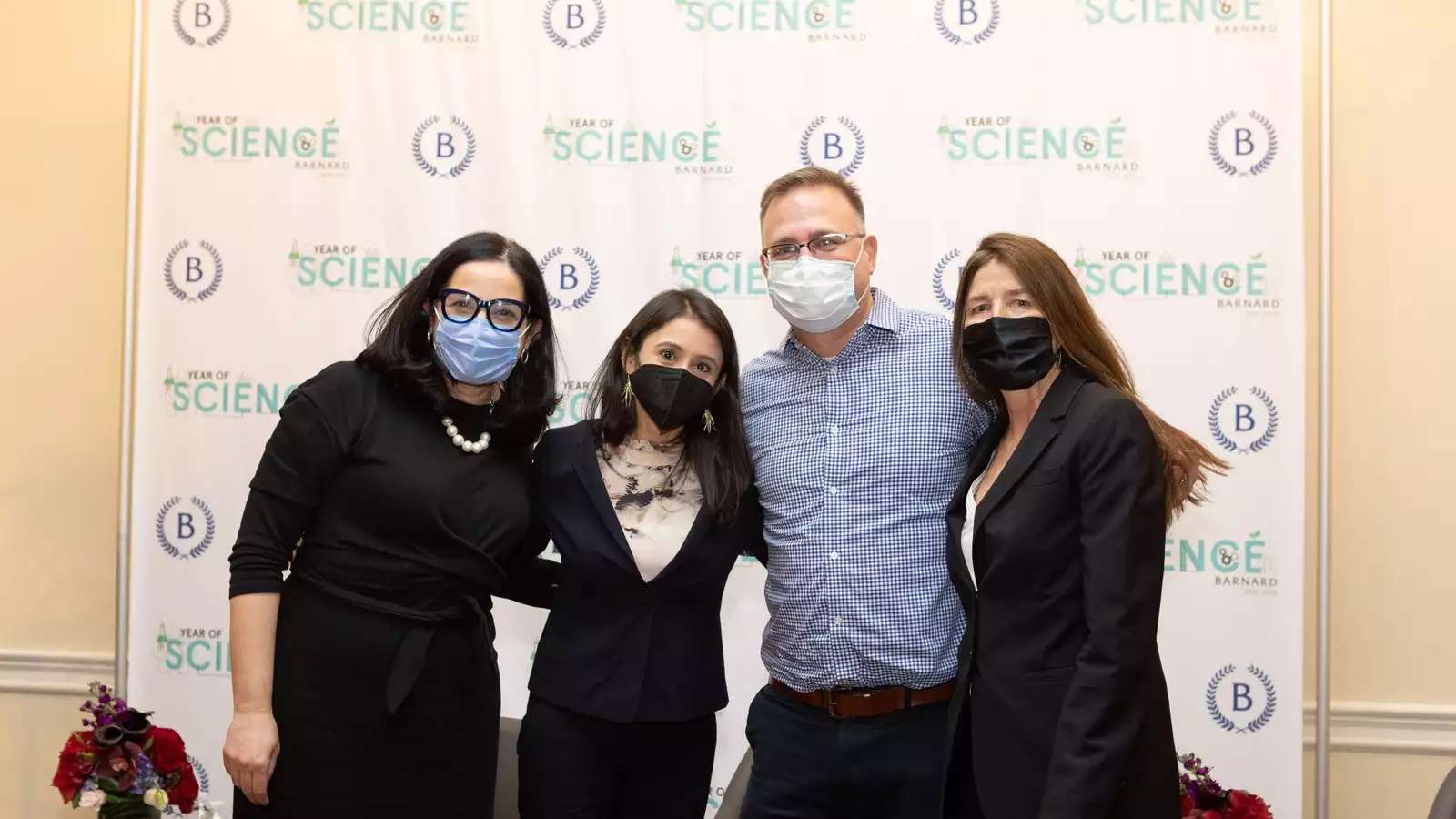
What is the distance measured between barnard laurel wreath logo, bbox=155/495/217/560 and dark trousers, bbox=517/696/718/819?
174cm

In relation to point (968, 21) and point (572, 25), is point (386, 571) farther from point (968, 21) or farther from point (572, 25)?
point (968, 21)

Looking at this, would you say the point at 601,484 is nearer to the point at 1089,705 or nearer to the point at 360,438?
the point at 360,438

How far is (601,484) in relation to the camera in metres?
2.16

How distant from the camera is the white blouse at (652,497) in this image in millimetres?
2105

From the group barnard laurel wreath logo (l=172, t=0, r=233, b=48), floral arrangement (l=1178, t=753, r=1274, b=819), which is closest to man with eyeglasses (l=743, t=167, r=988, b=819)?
floral arrangement (l=1178, t=753, r=1274, b=819)

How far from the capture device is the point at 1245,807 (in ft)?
7.77

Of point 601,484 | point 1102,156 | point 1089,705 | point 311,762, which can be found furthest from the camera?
point 1102,156

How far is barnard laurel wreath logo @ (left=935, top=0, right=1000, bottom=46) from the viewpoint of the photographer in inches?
127

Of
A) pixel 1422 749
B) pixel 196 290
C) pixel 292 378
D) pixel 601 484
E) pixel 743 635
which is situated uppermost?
pixel 196 290

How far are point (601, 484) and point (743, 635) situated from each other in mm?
1277

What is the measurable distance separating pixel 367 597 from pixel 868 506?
0.91 metres

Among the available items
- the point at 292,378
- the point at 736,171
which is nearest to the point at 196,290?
the point at 292,378

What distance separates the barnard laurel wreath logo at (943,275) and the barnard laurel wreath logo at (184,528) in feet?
7.22

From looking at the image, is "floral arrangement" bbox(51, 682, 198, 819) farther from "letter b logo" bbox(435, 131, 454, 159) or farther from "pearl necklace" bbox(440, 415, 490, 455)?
"letter b logo" bbox(435, 131, 454, 159)
